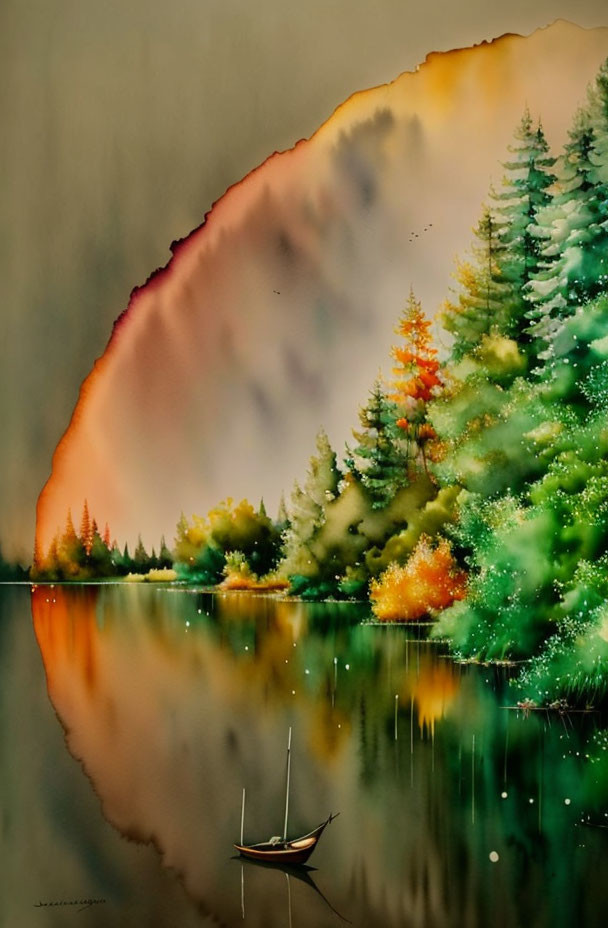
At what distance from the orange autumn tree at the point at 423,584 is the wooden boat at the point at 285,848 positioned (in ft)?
2.08

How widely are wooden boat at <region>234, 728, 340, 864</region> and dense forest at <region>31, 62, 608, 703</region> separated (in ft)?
2.20

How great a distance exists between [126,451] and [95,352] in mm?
344

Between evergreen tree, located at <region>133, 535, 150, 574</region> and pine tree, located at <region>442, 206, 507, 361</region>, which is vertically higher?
pine tree, located at <region>442, 206, 507, 361</region>

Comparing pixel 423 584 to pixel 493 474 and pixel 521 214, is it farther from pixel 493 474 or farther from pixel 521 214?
pixel 521 214

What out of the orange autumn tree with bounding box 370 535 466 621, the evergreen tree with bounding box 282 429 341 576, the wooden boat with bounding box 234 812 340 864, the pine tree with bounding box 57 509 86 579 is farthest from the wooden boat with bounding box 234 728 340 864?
the pine tree with bounding box 57 509 86 579

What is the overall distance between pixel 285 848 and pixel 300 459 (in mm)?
1168

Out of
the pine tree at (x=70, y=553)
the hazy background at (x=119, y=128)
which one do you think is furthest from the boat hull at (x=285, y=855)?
the hazy background at (x=119, y=128)

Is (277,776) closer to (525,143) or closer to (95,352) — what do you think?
(95,352)

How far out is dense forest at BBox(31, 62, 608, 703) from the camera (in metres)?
3.28

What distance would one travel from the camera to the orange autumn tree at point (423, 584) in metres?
3.32

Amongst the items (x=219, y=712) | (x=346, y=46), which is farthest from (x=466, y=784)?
(x=346, y=46)

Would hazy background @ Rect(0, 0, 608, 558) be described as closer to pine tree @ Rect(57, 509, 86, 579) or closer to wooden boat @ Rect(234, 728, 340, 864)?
pine tree @ Rect(57, 509, 86, 579)
